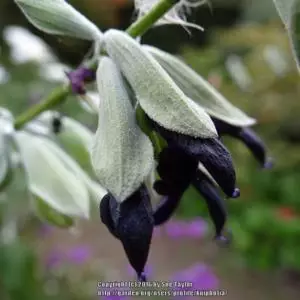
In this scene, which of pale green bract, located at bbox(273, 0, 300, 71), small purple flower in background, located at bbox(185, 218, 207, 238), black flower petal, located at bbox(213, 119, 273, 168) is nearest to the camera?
pale green bract, located at bbox(273, 0, 300, 71)

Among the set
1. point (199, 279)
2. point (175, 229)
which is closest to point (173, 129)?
point (199, 279)

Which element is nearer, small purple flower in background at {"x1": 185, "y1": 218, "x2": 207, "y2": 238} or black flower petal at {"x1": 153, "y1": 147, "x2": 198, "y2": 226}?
black flower petal at {"x1": 153, "y1": 147, "x2": 198, "y2": 226}

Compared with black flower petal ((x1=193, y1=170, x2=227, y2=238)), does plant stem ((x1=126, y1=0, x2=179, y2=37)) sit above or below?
above

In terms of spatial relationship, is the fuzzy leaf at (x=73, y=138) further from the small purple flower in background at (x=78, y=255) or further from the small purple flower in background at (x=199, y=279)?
the small purple flower in background at (x=78, y=255)

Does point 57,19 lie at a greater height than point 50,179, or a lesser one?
greater

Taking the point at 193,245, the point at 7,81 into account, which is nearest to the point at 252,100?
the point at 193,245

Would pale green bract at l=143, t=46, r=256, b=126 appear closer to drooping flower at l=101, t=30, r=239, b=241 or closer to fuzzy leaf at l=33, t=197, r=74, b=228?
drooping flower at l=101, t=30, r=239, b=241

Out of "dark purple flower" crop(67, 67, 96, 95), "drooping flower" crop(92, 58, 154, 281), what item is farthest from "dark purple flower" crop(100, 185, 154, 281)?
"dark purple flower" crop(67, 67, 96, 95)

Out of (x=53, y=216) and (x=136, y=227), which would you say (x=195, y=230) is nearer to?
(x=53, y=216)
